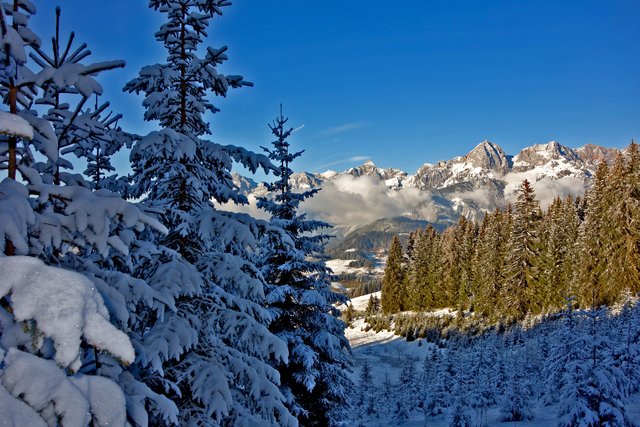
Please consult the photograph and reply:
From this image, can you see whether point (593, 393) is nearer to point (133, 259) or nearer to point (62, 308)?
point (133, 259)

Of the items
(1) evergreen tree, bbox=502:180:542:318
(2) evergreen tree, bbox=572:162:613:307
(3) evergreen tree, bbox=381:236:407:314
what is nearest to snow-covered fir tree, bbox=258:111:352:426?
(2) evergreen tree, bbox=572:162:613:307

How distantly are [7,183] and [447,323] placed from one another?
53.9 metres

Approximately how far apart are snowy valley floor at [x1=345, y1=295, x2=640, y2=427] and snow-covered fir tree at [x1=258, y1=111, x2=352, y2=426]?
1.82 meters

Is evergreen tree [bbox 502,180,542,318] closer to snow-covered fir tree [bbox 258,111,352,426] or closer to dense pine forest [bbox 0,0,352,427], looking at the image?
snow-covered fir tree [bbox 258,111,352,426]

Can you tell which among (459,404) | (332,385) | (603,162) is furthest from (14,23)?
(603,162)

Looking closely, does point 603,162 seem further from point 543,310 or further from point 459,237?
point 459,237

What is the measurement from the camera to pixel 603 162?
127 ft

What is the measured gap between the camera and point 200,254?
19.8 ft

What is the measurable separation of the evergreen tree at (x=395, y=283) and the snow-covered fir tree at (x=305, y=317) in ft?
180

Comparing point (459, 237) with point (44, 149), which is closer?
point (44, 149)

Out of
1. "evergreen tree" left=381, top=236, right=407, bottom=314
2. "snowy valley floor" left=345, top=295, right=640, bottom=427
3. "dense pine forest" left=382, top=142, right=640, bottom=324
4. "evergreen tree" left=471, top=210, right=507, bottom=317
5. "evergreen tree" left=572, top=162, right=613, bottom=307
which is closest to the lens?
"snowy valley floor" left=345, top=295, right=640, bottom=427

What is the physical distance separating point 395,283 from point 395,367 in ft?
78.7

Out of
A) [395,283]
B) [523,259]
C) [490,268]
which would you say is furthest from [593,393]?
[395,283]

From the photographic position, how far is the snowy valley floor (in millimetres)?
15002
